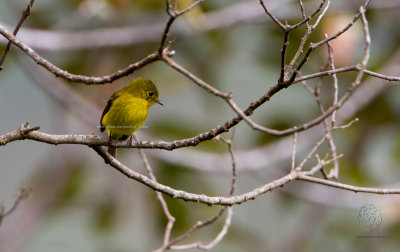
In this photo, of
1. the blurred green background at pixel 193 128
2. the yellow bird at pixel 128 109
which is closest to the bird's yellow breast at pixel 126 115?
the yellow bird at pixel 128 109

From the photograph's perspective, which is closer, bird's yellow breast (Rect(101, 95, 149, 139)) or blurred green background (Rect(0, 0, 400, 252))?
bird's yellow breast (Rect(101, 95, 149, 139))

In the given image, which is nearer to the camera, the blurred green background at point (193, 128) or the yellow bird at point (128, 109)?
the yellow bird at point (128, 109)

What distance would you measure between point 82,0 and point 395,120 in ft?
11.1

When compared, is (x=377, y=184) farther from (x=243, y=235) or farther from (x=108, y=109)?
(x=108, y=109)

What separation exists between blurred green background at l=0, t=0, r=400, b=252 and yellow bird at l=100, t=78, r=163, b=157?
2287 mm

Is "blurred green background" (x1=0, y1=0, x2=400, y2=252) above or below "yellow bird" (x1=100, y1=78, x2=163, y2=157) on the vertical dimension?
above

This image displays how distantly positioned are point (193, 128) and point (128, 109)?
3415mm

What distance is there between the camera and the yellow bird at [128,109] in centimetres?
315

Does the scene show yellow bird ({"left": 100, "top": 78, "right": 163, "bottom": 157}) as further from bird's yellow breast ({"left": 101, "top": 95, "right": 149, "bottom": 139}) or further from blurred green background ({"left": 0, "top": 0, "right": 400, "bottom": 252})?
blurred green background ({"left": 0, "top": 0, "right": 400, "bottom": 252})

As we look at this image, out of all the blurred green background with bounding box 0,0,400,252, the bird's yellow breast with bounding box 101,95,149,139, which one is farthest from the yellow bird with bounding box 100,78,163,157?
the blurred green background with bounding box 0,0,400,252

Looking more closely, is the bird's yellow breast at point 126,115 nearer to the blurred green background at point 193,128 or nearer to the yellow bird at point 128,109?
the yellow bird at point 128,109

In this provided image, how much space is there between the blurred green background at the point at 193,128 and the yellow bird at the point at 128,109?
7.50 feet

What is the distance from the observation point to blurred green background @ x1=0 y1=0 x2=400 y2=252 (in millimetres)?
5871

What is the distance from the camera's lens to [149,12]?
6.80 m
